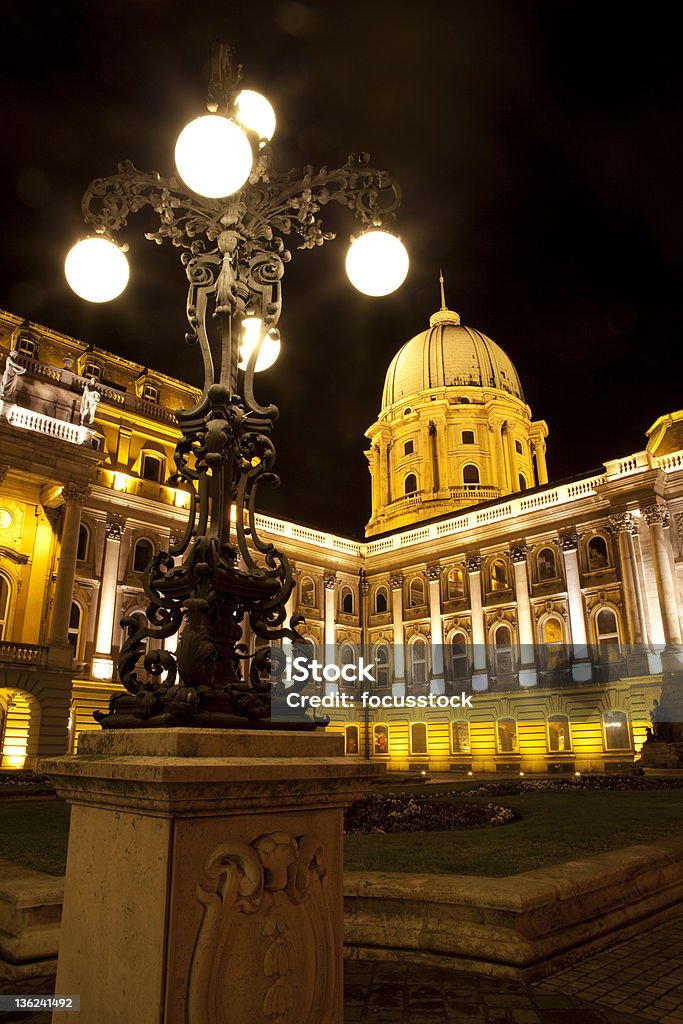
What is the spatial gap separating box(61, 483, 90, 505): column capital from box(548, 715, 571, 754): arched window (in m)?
26.8

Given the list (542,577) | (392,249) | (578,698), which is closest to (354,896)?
(392,249)

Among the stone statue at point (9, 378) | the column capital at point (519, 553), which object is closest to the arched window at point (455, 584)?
the column capital at point (519, 553)

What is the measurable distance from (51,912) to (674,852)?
5.64m

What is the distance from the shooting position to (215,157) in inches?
179

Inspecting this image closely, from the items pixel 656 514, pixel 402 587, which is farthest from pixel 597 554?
pixel 402 587

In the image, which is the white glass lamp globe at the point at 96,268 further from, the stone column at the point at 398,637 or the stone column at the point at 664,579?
the stone column at the point at 398,637

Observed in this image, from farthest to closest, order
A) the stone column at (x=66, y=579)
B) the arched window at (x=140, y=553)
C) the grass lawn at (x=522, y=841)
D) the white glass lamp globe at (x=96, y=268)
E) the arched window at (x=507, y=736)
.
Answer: the arched window at (x=507, y=736), the arched window at (x=140, y=553), the stone column at (x=66, y=579), the grass lawn at (x=522, y=841), the white glass lamp globe at (x=96, y=268)

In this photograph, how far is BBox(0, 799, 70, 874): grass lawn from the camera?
686cm

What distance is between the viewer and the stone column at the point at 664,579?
33.4m

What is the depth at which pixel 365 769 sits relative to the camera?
3.04 metres

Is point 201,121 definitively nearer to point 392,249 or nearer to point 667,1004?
point 392,249

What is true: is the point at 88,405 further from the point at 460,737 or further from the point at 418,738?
the point at 460,737

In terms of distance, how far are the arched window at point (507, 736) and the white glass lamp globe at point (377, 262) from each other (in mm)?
37142

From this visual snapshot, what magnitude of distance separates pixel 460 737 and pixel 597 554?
13.5 m
